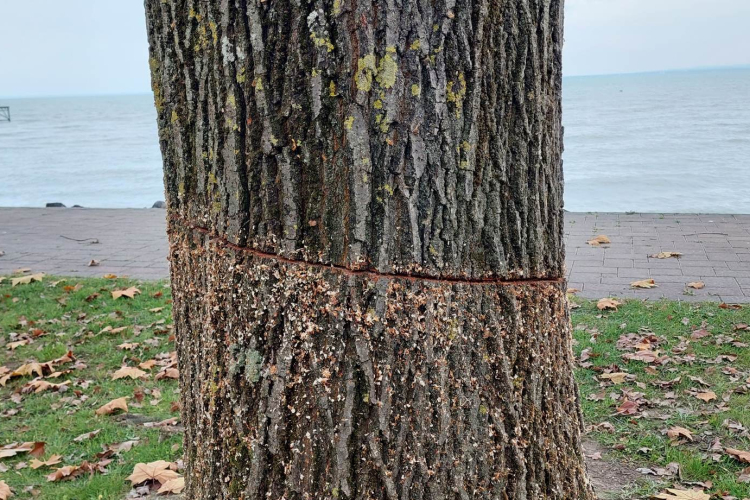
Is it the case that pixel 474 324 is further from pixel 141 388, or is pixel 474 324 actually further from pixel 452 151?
pixel 141 388

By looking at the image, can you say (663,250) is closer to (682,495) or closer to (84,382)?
(682,495)

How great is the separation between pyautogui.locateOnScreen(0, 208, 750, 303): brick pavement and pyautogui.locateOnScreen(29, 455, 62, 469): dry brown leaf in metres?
3.51

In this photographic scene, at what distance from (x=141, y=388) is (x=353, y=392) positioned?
318cm

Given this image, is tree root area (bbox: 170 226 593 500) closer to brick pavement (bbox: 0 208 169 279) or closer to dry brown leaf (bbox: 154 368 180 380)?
dry brown leaf (bbox: 154 368 180 380)

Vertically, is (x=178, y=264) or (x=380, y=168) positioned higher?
(x=380, y=168)

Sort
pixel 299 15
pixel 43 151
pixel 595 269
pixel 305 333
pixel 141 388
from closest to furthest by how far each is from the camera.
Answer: pixel 299 15, pixel 305 333, pixel 141 388, pixel 595 269, pixel 43 151

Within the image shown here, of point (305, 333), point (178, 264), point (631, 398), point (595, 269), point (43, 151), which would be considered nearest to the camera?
point (305, 333)

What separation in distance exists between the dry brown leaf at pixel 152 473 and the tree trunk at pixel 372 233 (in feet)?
5.40

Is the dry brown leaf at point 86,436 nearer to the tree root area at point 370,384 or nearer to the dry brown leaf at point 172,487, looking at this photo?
the dry brown leaf at point 172,487

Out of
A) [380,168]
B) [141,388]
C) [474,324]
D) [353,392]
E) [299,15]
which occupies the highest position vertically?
[299,15]

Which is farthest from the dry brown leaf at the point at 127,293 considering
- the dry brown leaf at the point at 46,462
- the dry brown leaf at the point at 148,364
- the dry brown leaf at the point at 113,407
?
the dry brown leaf at the point at 46,462

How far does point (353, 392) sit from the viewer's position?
1.59 meters

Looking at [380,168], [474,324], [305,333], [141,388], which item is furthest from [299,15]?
[141,388]

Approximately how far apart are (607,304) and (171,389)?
3.29 m
